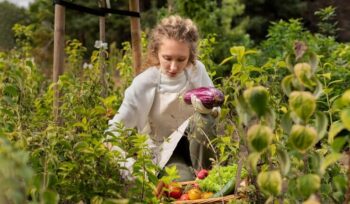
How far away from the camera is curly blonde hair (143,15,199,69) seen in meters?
3.03

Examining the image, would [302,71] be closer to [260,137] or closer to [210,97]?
[260,137]

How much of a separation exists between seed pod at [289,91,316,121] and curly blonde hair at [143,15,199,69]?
2.09m

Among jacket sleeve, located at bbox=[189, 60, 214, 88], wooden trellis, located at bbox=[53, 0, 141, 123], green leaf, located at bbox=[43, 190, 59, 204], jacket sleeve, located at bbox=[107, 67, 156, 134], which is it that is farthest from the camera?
wooden trellis, located at bbox=[53, 0, 141, 123]

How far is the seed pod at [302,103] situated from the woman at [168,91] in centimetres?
198

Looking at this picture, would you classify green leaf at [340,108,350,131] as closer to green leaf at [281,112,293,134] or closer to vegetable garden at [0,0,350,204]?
vegetable garden at [0,0,350,204]

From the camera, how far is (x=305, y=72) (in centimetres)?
96

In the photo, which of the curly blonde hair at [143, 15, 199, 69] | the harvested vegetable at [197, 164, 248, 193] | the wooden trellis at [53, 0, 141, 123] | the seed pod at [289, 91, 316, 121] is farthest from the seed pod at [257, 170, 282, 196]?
the curly blonde hair at [143, 15, 199, 69]

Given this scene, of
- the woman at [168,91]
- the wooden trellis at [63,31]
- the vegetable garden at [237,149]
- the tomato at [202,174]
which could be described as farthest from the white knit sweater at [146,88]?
the tomato at [202,174]

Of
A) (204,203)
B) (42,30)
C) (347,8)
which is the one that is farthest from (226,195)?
(347,8)

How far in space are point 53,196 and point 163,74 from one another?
221cm

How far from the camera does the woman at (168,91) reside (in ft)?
9.70

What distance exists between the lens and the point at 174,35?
3010 mm

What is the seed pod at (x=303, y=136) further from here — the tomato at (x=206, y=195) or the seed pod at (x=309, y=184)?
the tomato at (x=206, y=195)

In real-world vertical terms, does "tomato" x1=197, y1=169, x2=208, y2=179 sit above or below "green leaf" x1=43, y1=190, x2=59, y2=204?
below
